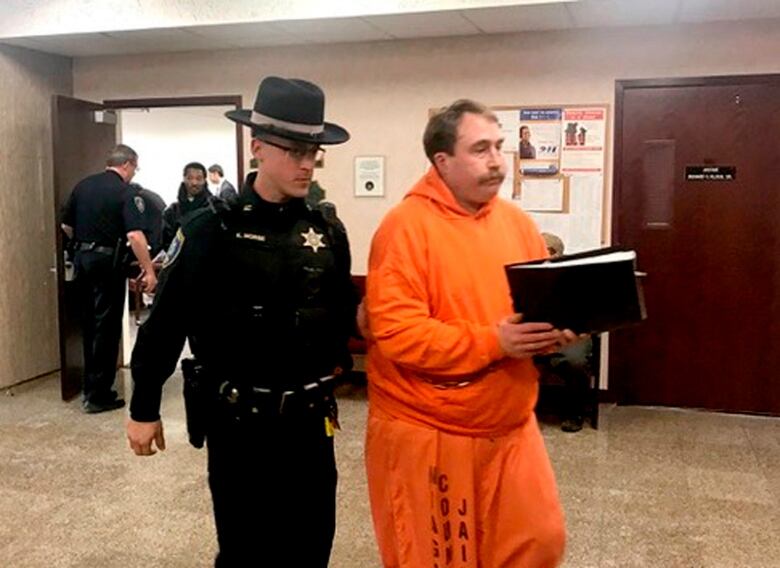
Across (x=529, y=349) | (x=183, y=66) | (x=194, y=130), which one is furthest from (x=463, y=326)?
(x=194, y=130)

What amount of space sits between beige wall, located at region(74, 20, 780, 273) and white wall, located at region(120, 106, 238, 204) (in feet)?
15.5

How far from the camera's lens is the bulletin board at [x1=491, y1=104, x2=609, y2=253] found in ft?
15.5

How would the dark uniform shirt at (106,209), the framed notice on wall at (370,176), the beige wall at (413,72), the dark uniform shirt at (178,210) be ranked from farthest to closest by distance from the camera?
the dark uniform shirt at (178,210), the framed notice on wall at (370,176), the dark uniform shirt at (106,209), the beige wall at (413,72)

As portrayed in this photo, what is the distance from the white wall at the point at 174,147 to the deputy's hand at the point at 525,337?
9085 mm

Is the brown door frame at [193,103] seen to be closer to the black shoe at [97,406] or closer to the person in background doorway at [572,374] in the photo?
the black shoe at [97,406]

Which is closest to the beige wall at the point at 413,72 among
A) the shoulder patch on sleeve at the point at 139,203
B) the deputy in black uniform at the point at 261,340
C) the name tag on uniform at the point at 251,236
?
the shoulder patch on sleeve at the point at 139,203

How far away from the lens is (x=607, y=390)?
4840 mm

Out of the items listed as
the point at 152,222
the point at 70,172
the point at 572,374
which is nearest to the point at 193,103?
the point at 70,172

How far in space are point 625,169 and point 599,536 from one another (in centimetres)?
237

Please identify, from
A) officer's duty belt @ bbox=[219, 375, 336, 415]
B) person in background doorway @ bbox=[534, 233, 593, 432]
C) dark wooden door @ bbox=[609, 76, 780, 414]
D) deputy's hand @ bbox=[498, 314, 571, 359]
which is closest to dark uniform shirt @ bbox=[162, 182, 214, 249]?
person in background doorway @ bbox=[534, 233, 593, 432]

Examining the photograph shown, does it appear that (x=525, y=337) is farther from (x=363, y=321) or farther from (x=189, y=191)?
(x=189, y=191)

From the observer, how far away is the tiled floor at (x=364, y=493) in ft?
9.61

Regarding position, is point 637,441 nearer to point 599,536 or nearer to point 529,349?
point 599,536

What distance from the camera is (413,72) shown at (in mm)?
4957
